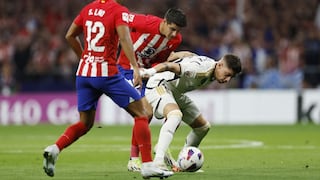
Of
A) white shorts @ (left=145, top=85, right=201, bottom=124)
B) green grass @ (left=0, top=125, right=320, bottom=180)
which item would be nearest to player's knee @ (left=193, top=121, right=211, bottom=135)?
white shorts @ (left=145, top=85, right=201, bottom=124)

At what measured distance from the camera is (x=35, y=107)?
2656cm

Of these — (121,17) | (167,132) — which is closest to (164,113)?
(167,132)

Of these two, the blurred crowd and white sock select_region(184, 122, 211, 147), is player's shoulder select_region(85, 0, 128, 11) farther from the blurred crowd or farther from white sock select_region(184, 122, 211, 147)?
the blurred crowd

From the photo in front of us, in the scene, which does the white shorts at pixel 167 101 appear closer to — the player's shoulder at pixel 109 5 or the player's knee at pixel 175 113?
the player's knee at pixel 175 113

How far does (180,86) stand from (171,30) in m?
0.91

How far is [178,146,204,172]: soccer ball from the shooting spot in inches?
457

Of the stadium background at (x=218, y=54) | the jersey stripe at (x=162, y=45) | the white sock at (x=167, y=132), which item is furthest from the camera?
the stadium background at (x=218, y=54)

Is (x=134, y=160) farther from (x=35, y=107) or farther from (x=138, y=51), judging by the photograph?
(x=35, y=107)

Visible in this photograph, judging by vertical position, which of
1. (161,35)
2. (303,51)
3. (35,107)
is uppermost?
(161,35)

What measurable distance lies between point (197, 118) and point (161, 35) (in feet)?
4.01

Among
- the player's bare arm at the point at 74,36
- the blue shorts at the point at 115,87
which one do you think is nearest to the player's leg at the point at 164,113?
the blue shorts at the point at 115,87

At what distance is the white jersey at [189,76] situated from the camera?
38.2 ft

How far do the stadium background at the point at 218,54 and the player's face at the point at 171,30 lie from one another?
1442 cm

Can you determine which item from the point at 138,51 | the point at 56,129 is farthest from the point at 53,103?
the point at 138,51
